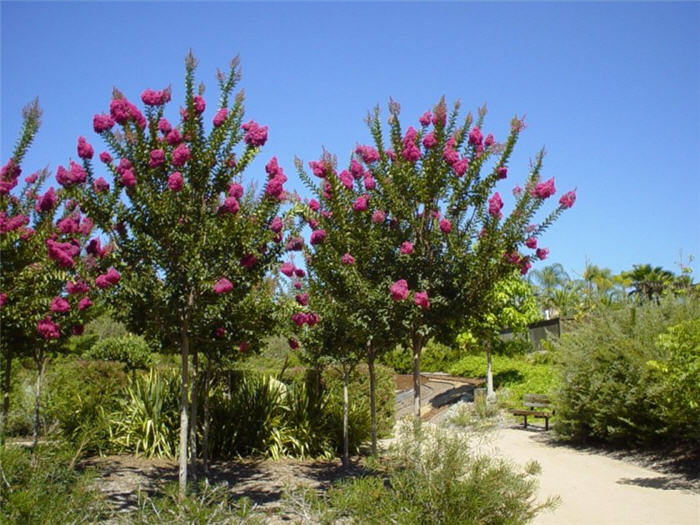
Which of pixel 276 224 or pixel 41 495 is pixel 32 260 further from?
pixel 41 495

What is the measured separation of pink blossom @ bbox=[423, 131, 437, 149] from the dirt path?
127 inches

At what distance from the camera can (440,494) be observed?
4.03m

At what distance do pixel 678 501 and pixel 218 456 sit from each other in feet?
22.3

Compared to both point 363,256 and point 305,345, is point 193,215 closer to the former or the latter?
point 363,256

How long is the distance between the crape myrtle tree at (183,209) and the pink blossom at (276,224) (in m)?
0.01

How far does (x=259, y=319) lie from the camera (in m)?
7.02

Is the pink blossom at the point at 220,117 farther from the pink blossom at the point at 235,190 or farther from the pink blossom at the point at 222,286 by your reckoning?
the pink blossom at the point at 222,286

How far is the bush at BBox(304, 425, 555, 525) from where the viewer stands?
12.5 ft

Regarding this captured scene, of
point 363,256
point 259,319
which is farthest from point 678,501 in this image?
point 259,319

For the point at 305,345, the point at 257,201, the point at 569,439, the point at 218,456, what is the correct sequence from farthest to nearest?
the point at 569,439, the point at 305,345, the point at 218,456, the point at 257,201

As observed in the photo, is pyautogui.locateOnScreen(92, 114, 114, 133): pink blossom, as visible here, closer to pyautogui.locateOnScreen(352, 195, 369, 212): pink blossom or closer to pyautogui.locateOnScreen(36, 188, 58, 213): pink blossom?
pyautogui.locateOnScreen(36, 188, 58, 213): pink blossom

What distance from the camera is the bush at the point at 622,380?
9.71 metres

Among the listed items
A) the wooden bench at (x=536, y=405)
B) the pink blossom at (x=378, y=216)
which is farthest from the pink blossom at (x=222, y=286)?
the wooden bench at (x=536, y=405)

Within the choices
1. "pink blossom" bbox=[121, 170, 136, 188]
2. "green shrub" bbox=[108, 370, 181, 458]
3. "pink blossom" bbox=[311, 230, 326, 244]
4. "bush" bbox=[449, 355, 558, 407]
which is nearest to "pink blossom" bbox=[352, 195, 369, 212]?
"pink blossom" bbox=[311, 230, 326, 244]
